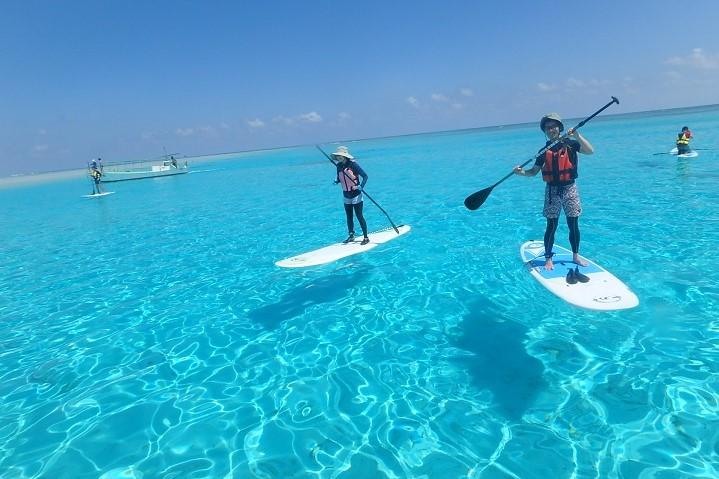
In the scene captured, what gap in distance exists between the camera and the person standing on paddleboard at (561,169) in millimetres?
6855

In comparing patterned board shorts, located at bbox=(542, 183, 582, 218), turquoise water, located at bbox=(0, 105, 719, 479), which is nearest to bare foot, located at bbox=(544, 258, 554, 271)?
turquoise water, located at bbox=(0, 105, 719, 479)

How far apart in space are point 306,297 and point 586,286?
573 centimetres

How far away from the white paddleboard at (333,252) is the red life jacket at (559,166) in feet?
17.2

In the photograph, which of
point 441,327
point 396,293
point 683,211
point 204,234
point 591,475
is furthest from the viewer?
point 204,234

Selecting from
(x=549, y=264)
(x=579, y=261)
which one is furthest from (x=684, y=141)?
(x=549, y=264)

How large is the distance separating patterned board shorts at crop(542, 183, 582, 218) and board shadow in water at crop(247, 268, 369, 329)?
185 inches

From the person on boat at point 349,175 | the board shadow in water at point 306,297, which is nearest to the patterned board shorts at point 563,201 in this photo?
the person on boat at point 349,175

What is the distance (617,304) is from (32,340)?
35.6 ft

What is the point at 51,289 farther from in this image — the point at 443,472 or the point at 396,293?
the point at 443,472

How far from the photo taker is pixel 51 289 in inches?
456

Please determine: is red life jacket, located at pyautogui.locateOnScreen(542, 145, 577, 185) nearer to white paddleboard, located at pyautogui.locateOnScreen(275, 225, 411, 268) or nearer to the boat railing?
white paddleboard, located at pyautogui.locateOnScreen(275, 225, 411, 268)

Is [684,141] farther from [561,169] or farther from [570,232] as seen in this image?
[561,169]

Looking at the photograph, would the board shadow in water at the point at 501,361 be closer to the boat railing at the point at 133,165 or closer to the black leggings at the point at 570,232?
the black leggings at the point at 570,232

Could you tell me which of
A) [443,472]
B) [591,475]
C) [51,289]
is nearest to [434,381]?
[443,472]
